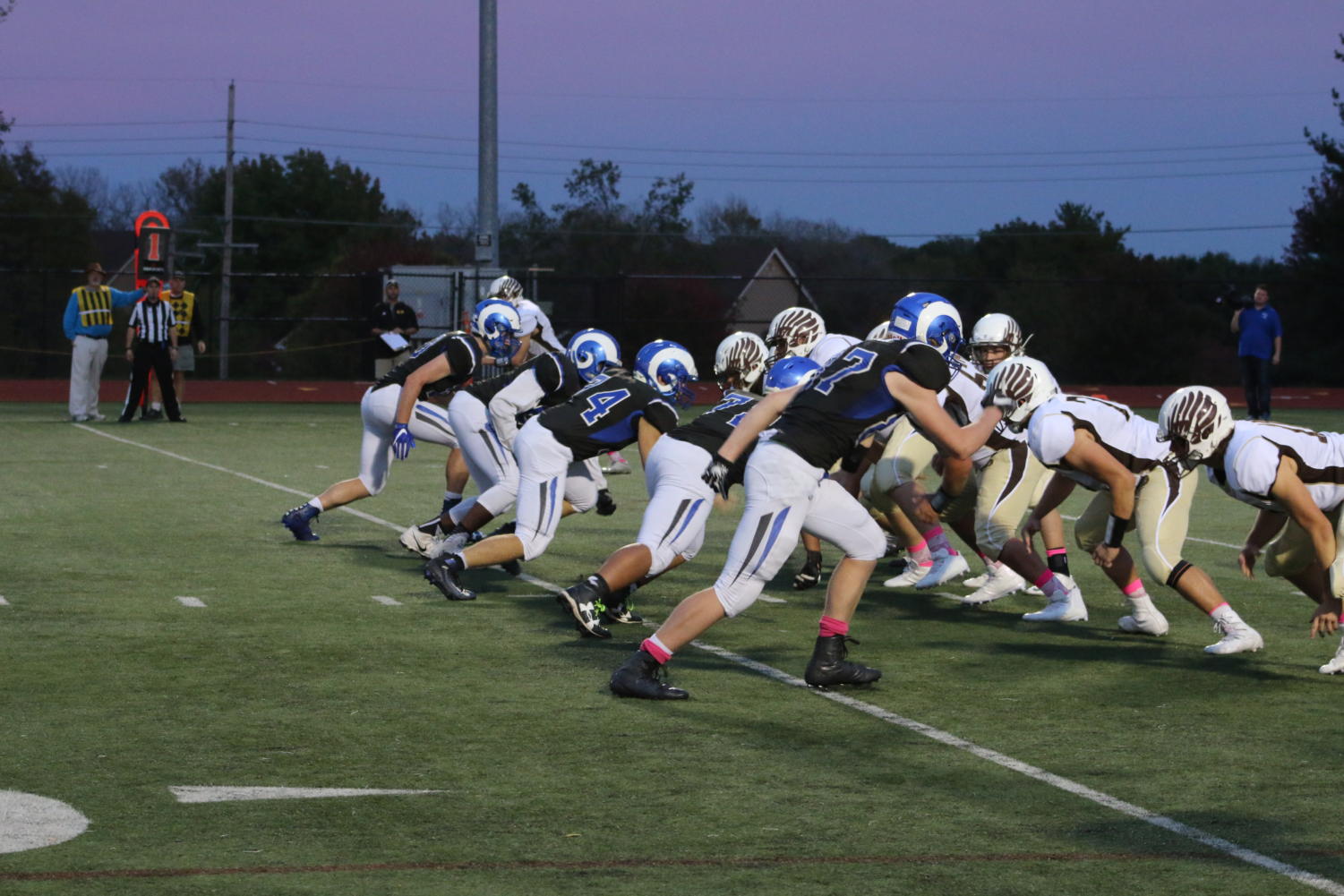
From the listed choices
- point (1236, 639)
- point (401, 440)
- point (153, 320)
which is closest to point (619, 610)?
point (1236, 639)

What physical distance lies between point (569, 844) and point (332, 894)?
739mm

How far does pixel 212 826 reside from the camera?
16.5 ft

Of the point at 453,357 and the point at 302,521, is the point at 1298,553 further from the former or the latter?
the point at 302,521

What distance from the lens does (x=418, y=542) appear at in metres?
10.8

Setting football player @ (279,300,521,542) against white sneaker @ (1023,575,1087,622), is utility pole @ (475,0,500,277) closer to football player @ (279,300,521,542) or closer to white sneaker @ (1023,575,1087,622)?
football player @ (279,300,521,542)

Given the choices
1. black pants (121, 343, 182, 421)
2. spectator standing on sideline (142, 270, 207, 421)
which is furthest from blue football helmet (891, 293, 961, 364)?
spectator standing on sideline (142, 270, 207, 421)

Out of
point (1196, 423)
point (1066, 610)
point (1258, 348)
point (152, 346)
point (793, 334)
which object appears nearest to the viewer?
point (1196, 423)

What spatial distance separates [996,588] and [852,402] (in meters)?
3.08

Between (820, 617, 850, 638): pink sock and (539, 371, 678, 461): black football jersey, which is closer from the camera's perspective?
(820, 617, 850, 638): pink sock

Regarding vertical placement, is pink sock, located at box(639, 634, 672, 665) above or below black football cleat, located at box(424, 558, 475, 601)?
above

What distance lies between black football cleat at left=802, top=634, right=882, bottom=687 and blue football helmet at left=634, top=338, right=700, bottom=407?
1977 millimetres

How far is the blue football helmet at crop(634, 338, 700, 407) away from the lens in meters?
8.84

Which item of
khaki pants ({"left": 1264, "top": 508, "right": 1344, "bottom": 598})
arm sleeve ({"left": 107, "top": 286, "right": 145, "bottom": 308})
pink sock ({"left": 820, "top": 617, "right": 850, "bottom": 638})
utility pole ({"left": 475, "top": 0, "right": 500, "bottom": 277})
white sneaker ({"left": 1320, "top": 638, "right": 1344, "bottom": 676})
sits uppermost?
utility pole ({"left": 475, "top": 0, "right": 500, "bottom": 277})

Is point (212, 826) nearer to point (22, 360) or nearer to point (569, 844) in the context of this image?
point (569, 844)
